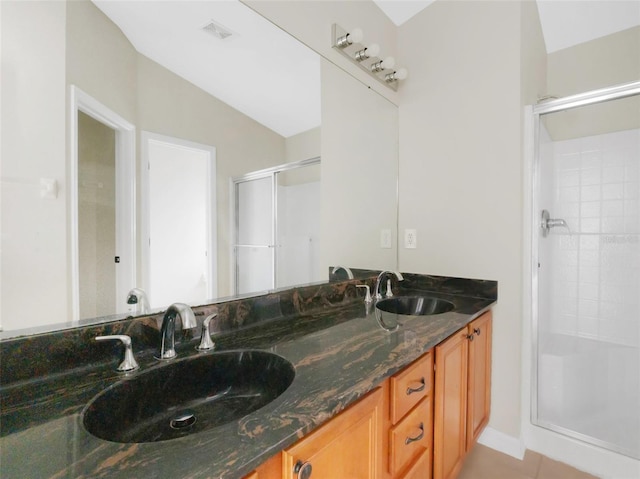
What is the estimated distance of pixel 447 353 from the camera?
1171 mm

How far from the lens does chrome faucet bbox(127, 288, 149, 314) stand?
853 millimetres

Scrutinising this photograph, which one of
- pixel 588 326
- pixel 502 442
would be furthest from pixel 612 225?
pixel 502 442

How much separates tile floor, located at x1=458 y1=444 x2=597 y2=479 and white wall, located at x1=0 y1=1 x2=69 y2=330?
6.12 feet

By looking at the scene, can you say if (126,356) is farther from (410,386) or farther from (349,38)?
(349,38)

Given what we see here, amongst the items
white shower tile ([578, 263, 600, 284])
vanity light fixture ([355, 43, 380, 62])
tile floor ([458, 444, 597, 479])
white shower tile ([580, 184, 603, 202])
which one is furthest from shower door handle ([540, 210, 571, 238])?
vanity light fixture ([355, 43, 380, 62])

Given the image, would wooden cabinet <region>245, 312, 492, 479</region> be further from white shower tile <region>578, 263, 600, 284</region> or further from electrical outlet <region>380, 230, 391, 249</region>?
white shower tile <region>578, 263, 600, 284</region>

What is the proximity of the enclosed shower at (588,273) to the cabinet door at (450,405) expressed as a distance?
26.3 inches

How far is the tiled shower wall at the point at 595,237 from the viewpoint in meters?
1.96

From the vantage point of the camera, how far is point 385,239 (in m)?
2.05

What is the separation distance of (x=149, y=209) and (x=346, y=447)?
2.64 ft

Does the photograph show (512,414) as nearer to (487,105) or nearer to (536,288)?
(536,288)

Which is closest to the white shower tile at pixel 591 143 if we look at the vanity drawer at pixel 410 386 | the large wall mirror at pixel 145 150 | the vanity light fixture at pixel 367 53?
the vanity light fixture at pixel 367 53

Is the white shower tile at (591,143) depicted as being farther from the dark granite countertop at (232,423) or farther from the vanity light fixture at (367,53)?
the dark granite countertop at (232,423)

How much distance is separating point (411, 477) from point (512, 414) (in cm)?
102
